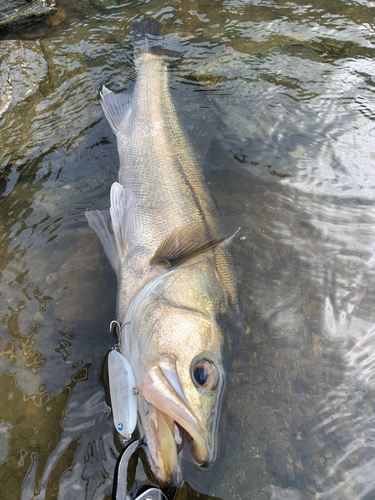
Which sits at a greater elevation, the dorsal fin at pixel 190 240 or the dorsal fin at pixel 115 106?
the dorsal fin at pixel 115 106

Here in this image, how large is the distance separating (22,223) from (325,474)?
3467mm

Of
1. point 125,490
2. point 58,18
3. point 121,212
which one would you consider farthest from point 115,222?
point 58,18

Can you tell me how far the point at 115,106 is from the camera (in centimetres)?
401

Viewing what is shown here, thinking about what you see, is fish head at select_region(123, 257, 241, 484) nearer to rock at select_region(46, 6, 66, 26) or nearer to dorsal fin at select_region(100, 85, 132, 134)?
dorsal fin at select_region(100, 85, 132, 134)

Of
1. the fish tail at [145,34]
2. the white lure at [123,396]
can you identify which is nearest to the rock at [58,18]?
the fish tail at [145,34]

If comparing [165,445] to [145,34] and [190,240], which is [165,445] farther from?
[145,34]

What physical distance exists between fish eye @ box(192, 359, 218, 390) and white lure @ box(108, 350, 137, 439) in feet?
1.35

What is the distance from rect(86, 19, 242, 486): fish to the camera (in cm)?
190

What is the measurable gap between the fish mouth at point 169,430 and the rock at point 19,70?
4120 mm

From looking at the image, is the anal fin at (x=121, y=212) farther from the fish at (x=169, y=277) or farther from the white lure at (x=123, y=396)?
the white lure at (x=123, y=396)

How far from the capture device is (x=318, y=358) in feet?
8.89

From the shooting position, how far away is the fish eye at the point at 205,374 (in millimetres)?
2031

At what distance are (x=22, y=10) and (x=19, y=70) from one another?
2.13 metres

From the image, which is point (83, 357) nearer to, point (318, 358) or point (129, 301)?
point (129, 301)
